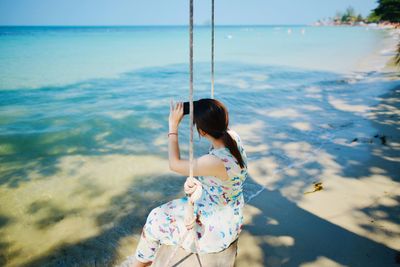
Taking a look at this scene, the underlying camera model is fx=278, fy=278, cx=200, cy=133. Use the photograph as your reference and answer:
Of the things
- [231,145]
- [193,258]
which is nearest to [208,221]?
[193,258]

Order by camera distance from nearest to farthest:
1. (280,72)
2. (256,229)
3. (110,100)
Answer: (256,229) < (110,100) < (280,72)

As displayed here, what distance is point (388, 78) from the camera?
12508mm

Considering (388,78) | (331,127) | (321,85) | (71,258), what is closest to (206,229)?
(71,258)

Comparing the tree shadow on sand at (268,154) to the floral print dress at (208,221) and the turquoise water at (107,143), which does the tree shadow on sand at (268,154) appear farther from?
the floral print dress at (208,221)

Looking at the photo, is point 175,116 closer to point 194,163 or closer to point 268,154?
point 194,163

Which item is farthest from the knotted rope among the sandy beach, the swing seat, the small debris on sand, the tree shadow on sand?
the small debris on sand

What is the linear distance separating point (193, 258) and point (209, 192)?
21.5 inches

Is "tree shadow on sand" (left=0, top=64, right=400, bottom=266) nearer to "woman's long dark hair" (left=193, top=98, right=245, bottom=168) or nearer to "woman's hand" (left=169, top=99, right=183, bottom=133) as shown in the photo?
"woman's long dark hair" (left=193, top=98, right=245, bottom=168)

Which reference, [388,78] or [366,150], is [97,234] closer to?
[366,150]

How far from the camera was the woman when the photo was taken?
1.96 metres

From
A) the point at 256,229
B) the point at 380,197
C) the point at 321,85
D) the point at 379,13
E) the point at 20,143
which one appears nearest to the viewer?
the point at 256,229

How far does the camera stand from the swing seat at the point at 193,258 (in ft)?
6.92

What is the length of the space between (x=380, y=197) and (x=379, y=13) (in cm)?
1393

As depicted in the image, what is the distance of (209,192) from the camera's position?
7.04 ft
